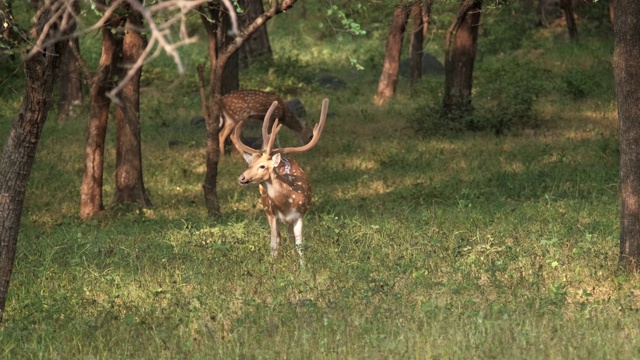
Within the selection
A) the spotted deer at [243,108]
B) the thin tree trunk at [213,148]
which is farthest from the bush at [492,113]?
the thin tree trunk at [213,148]

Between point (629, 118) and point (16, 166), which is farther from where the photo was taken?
point (629, 118)

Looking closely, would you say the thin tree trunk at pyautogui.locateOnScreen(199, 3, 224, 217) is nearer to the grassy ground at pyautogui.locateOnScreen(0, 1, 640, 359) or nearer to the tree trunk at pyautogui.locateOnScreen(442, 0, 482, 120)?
the grassy ground at pyautogui.locateOnScreen(0, 1, 640, 359)

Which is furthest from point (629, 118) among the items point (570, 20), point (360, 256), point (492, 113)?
point (570, 20)

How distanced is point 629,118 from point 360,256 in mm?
2934

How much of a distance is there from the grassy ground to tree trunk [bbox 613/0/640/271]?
377 mm

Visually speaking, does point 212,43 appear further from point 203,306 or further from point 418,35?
point 418,35

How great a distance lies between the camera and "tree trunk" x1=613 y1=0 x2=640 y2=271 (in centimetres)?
Answer: 1054

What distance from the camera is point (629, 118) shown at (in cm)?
1054

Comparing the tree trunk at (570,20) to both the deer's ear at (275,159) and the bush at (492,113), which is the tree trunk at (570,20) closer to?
the bush at (492,113)

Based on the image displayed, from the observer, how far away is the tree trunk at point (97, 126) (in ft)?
52.2

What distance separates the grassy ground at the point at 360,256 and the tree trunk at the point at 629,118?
0.38 meters

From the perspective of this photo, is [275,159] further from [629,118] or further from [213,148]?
[629,118]

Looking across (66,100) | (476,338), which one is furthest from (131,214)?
(66,100)

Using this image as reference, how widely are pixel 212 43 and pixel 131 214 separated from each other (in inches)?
134
